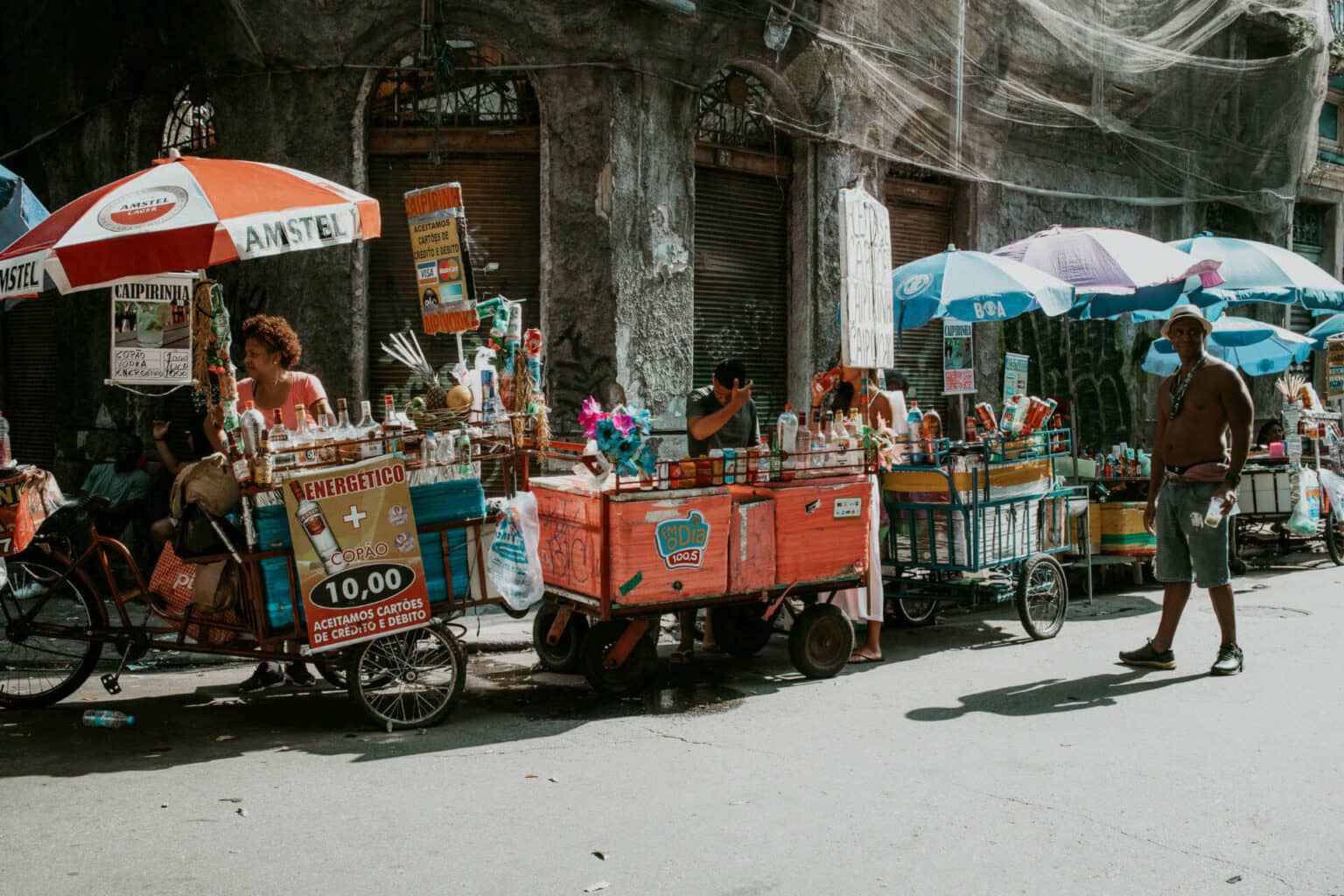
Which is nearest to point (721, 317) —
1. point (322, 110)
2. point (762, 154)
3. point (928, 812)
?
point (762, 154)

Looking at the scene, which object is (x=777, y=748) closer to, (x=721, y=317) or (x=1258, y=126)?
(x=721, y=317)

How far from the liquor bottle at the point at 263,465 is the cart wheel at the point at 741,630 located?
3120mm

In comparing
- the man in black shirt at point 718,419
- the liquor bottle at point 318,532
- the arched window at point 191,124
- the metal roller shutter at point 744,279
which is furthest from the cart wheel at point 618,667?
the arched window at point 191,124

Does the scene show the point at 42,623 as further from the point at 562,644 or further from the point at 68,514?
the point at 562,644

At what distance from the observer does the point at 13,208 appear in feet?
25.9

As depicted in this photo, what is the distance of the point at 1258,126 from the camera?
17.9 m

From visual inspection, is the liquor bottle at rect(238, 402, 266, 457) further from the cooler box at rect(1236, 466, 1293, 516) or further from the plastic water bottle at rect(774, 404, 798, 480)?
the cooler box at rect(1236, 466, 1293, 516)

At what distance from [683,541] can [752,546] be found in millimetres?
514

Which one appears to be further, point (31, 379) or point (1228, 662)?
point (31, 379)

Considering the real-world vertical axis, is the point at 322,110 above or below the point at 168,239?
above

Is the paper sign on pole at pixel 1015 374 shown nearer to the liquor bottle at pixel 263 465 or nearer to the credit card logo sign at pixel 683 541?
the credit card logo sign at pixel 683 541

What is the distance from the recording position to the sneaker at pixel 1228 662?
692 centimetres

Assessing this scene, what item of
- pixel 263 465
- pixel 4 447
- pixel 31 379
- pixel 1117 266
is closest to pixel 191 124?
pixel 31 379

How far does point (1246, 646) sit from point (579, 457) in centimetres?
470
